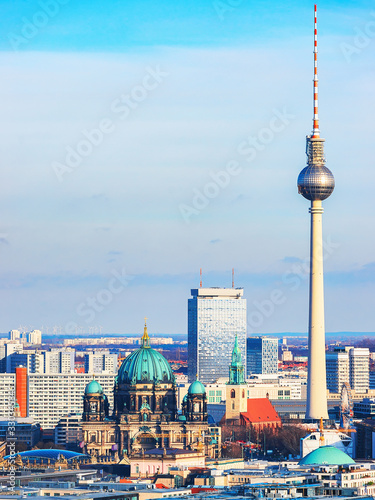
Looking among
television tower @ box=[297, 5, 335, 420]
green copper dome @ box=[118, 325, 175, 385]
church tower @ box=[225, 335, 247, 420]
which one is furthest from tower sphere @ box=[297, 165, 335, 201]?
green copper dome @ box=[118, 325, 175, 385]

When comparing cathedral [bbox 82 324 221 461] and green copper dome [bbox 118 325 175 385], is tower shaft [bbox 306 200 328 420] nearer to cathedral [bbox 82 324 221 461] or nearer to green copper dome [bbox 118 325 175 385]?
cathedral [bbox 82 324 221 461]

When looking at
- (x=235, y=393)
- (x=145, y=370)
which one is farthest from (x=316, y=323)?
(x=145, y=370)

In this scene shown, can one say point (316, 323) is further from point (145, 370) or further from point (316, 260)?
point (145, 370)

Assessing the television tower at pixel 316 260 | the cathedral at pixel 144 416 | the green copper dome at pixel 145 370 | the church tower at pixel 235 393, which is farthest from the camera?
the church tower at pixel 235 393

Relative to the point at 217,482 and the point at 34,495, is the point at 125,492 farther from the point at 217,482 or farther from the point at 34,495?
the point at 217,482

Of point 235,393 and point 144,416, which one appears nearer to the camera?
point 144,416

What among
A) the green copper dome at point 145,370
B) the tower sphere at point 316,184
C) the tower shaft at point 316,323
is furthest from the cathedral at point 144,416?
the tower sphere at point 316,184

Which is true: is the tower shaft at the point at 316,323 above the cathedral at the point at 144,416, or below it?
above

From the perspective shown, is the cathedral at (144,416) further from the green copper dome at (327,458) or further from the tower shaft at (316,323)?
the green copper dome at (327,458)
